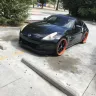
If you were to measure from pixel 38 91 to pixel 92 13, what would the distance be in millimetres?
16033

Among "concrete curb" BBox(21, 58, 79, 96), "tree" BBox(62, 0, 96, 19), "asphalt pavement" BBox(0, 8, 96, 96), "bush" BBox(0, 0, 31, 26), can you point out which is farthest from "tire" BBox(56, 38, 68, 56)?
"tree" BBox(62, 0, 96, 19)

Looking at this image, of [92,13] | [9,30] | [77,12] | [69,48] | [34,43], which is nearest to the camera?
[34,43]

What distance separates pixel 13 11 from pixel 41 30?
4300mm

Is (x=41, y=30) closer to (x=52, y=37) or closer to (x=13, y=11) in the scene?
(x=52, y=37)

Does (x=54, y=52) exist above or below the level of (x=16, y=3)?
below

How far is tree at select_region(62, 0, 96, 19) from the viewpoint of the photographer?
60.1 feet

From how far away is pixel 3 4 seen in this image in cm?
938

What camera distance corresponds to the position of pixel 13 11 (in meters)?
9.74

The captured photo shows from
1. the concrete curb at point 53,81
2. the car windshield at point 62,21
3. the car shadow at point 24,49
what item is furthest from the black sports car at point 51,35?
the concrete curb at point 53,81

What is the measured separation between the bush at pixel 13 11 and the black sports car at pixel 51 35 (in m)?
3.16

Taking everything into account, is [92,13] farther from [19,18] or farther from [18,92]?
[18,92]

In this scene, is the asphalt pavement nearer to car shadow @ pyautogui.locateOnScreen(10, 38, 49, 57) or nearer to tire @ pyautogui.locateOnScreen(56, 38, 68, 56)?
car shadow @ pyautogui.locateOnScreen(10, 38, 49, 57)

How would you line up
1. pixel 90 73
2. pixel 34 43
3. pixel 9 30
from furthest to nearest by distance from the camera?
1. pixel 9 30
2. pixel 34 43
3. pixel 90 73

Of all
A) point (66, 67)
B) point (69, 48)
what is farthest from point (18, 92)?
point (69, 48)
